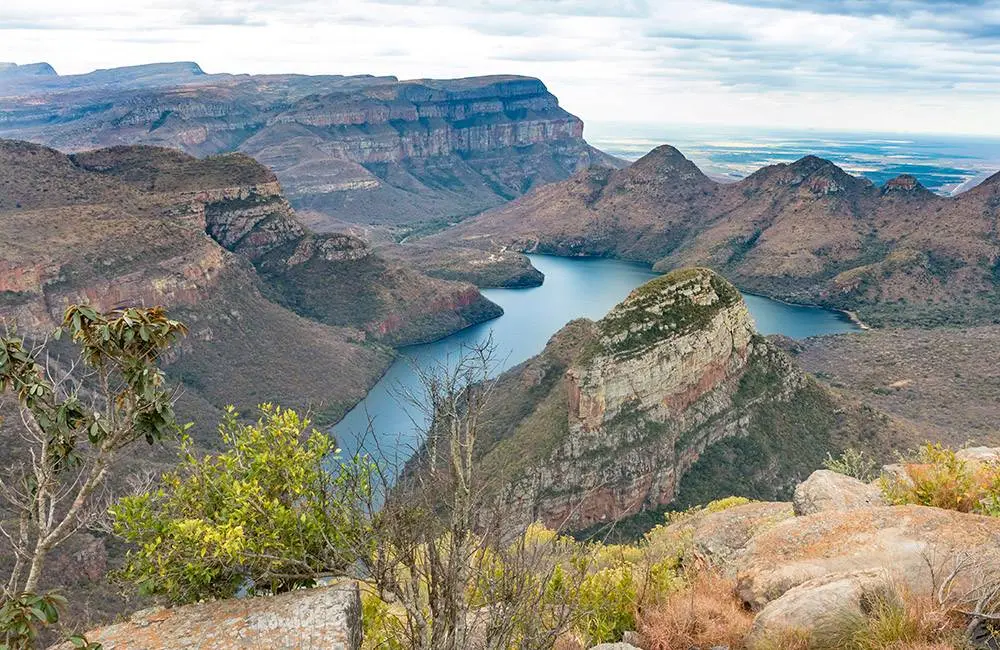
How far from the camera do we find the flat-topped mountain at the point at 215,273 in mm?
65312

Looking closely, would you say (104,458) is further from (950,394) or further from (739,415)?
(950,394)

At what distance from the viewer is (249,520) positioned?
1093 cm

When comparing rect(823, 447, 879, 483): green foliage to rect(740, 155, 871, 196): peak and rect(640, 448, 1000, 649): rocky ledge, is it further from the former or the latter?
rect(740, 155, 871, 196): peak

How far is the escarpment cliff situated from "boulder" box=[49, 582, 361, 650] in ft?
99.1

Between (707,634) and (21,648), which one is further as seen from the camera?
(707,634)

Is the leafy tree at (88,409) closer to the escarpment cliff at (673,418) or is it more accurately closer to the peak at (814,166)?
the escarpment cliff at (673,418)

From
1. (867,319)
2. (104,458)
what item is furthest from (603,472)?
(867,319)

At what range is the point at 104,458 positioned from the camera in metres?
9.20

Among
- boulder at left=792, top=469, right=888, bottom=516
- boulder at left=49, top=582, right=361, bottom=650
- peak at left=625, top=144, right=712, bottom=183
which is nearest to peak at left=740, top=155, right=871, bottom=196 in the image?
peak at left=625, top=144, right=712, bottom=183

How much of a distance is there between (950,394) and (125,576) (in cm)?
8240

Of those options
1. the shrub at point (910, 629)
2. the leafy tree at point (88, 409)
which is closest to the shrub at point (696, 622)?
the shrub at point (910, 629)

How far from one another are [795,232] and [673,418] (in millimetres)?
111140

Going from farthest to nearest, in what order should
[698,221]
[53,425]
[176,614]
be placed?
[698,221]
[176,614]
[53,425]

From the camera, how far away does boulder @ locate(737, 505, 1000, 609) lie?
11805 millimetres
